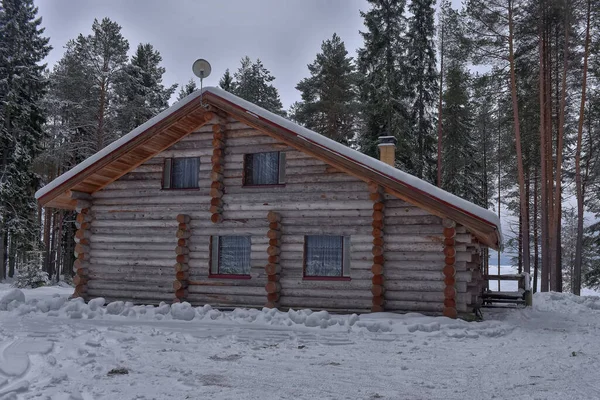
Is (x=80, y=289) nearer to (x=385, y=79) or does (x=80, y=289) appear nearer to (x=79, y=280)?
(x=79, y=280)

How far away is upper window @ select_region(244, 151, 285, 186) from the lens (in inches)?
541

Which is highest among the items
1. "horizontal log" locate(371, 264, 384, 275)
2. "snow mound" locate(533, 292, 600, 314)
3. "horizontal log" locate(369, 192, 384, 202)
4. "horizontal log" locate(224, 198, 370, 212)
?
"horizontal log" locate(369, 192, 384, 202)

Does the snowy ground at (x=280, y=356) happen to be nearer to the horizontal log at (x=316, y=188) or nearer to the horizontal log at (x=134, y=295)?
the horizontal log at (x=134, y=295)

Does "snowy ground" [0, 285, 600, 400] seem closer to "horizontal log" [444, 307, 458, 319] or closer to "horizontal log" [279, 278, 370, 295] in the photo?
"horizontal log" [444, 307, 458, 319]

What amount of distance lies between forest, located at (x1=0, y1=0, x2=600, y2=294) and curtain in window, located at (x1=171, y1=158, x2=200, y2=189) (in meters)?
12.9

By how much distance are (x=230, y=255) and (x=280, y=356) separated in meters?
6.88

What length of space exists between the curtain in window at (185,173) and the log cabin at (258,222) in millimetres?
32

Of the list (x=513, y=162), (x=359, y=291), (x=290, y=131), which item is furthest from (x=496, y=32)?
(x=359, y=291)

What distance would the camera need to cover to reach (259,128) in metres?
Result: 13.5

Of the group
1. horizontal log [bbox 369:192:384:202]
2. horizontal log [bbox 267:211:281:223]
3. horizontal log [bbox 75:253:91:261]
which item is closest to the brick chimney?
horizontal log [bbox 369:192:384:202]

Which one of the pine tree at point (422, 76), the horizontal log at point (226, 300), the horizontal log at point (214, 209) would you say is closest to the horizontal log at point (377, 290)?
the horizontal log at point (226, 300)

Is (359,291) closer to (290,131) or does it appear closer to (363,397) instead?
(290,131)

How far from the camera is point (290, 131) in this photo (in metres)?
12.8

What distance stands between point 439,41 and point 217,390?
26511mm
